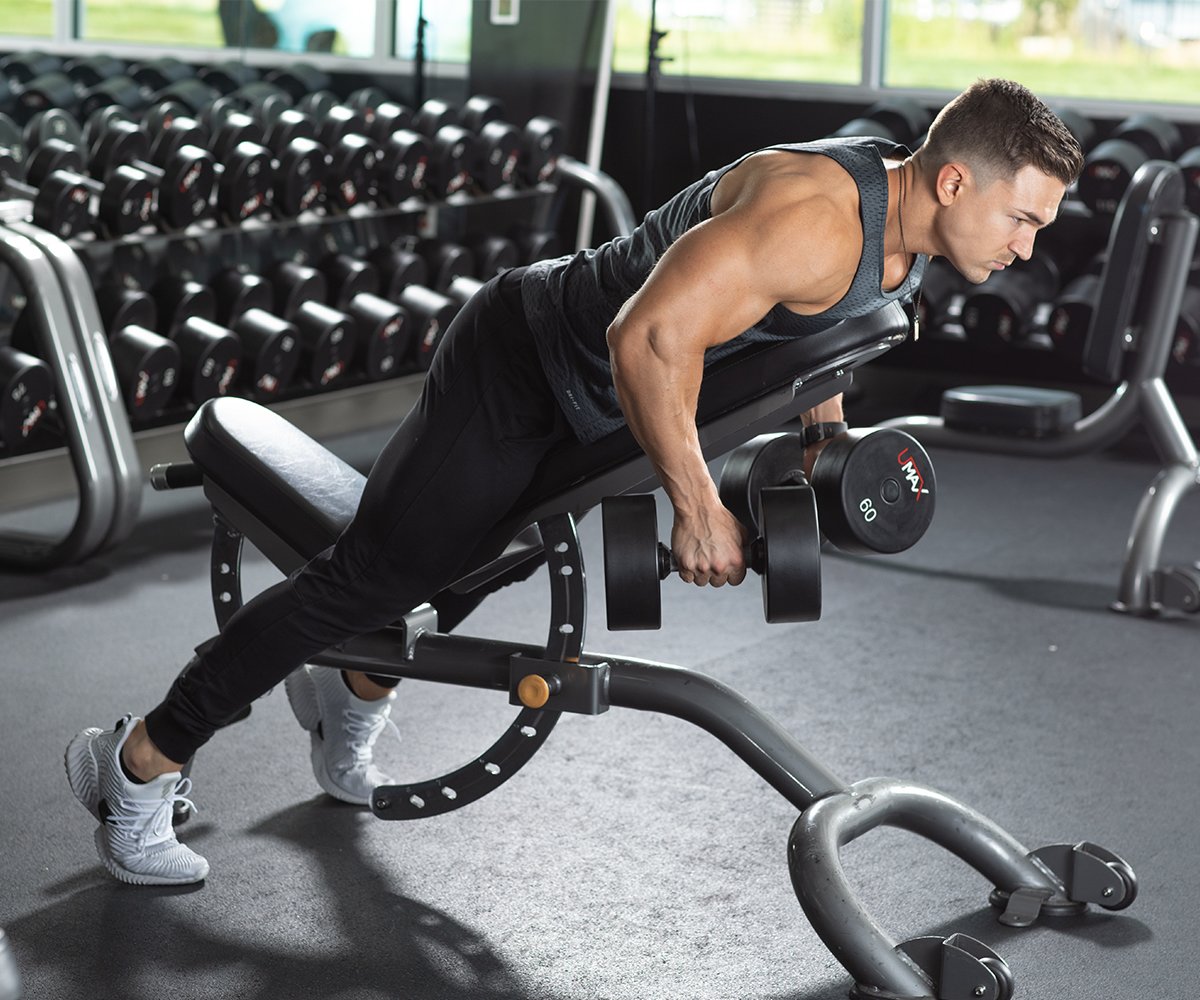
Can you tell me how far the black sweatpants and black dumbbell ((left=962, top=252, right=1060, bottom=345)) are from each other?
3230mm

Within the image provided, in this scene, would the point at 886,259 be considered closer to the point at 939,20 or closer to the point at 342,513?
the point at 342,513

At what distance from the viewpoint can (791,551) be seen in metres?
1.78

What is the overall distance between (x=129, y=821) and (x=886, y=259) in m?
1.26

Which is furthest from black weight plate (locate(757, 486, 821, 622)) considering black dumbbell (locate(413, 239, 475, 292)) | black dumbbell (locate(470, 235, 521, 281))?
black dumbbell (locate(470, 235, 521, 281))

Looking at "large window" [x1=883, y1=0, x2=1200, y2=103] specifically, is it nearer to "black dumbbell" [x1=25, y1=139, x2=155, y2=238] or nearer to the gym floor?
"black dumbbell" [x1=25, y1=139, x2=155, y2=238]

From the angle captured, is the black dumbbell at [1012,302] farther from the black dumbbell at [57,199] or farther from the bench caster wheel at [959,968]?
the bench caster wheel at [959,968]

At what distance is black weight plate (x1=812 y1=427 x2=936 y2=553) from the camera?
72.6 inches

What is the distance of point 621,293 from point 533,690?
0.52 m

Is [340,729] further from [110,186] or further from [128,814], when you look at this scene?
[110,186]

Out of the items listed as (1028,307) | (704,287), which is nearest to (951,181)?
(704,287)

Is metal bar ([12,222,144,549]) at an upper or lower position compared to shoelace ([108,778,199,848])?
upper

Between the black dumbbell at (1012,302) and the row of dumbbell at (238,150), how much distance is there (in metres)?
1.53

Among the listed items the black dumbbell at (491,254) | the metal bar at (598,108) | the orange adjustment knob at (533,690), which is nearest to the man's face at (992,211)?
the orange adjustment knob at (533,690)

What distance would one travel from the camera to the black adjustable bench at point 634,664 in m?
1.86
